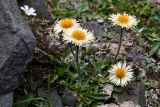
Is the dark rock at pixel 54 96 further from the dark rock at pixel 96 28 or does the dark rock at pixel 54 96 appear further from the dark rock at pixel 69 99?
the dark rock at pixel 96 28

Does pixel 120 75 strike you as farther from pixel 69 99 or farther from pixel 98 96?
pixel 69 99

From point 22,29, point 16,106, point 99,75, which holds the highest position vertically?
point 22,29

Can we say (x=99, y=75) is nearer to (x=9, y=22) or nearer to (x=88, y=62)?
(x=88, y=62)

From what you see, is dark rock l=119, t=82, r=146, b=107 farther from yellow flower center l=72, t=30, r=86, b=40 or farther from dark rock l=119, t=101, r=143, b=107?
yellow flower center l=72, t=30, r=86, b=40

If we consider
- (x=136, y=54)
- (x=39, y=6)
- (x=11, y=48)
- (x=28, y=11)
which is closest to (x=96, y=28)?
(x=136, y=54)

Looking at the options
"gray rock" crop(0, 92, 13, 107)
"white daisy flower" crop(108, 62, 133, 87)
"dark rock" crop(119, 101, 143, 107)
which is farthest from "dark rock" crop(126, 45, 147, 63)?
"gray rock" crop(0, 92, 13, 107)

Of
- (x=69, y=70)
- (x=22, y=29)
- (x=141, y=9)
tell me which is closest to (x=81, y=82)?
(x=69, y=70)
